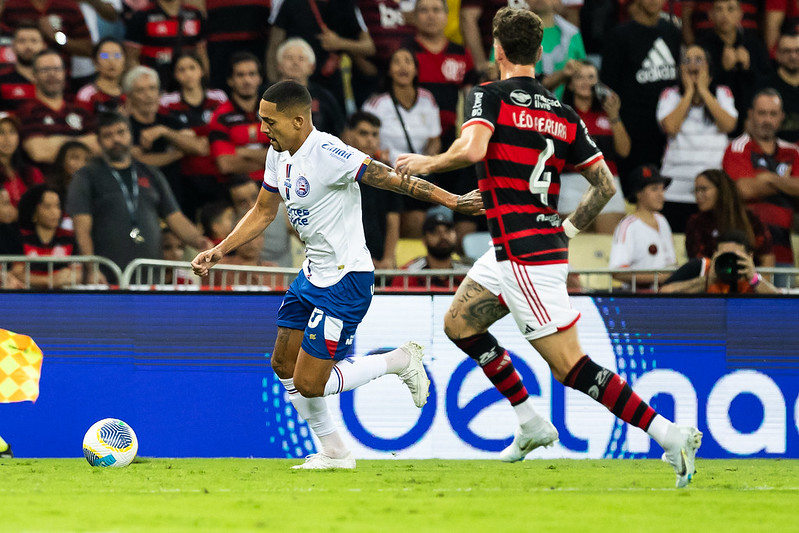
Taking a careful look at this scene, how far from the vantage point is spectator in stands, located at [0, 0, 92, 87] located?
38.4ft

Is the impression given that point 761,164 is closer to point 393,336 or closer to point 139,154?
point 393,336

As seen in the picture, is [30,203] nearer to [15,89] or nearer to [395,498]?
[15,89]

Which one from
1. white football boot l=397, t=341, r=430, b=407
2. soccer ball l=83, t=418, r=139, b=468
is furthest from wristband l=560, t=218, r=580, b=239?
soccer ball l=83, t=418, r=139, b=468

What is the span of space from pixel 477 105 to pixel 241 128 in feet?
19.4

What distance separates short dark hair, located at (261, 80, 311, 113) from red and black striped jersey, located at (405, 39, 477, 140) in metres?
5.27

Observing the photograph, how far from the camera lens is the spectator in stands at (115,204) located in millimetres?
10156

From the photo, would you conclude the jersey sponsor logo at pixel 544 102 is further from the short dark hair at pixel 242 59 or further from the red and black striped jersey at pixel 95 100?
the red and black striped jersey at pixel 95 100

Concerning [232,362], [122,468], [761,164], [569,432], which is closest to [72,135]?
[232,362]

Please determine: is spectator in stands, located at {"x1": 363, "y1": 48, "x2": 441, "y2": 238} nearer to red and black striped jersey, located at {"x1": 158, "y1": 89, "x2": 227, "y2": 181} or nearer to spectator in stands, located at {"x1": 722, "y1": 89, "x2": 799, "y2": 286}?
red and black striped jersey, located at {"x1": 158, "y1": 89, "x2": 227, "y2": 181}

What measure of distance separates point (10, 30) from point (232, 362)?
→ 5.22m

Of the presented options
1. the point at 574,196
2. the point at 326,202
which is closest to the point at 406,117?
the point at 574,196

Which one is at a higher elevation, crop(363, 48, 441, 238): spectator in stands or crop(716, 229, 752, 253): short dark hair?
crop(363, 48, 441, 238): spectator in stands

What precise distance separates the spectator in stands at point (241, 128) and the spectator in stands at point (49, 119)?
124 centimetres

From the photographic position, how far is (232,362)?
8602 mm
